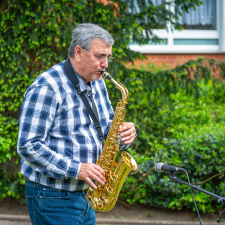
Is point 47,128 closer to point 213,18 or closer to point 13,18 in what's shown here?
point 13,18

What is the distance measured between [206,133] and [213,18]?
15.9 ft

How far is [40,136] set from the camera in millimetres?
2096

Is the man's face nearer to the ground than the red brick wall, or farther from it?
farther from it

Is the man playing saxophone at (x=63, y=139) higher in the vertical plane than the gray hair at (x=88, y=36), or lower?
lower

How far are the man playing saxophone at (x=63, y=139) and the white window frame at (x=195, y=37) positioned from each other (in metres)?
5.54

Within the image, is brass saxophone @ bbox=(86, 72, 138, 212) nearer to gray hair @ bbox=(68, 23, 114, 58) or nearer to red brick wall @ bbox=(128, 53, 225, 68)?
gray hair @ bbox=(68, 23, 114, 58)

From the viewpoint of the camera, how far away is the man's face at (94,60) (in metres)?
2.29

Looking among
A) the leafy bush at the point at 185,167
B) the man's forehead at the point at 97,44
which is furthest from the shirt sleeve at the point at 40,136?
the leafy bush at the point at 185,167

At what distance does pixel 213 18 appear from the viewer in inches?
334

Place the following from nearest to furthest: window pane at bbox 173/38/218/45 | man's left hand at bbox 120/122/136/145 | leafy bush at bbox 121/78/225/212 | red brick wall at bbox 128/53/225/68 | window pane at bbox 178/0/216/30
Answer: man's left hand at bbox 120/122/136/145 < leafy bush at bbox 121/78/225/212 < red brick wall at bbox 128/53/225/68 < window pane at bbox 173/38/218/45 < window pane at bbox 178/0/216/30

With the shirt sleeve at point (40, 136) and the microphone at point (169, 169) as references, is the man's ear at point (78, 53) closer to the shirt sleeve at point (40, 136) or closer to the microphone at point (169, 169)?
the shirt sleeve at point (40, 136)

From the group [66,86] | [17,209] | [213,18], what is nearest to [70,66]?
[66,86]

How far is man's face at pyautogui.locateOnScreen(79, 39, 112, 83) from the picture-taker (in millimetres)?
2291

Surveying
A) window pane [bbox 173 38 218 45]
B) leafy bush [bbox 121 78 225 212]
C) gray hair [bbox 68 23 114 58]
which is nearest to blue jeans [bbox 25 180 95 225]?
gray hair [bbox 68 23 114 58]
